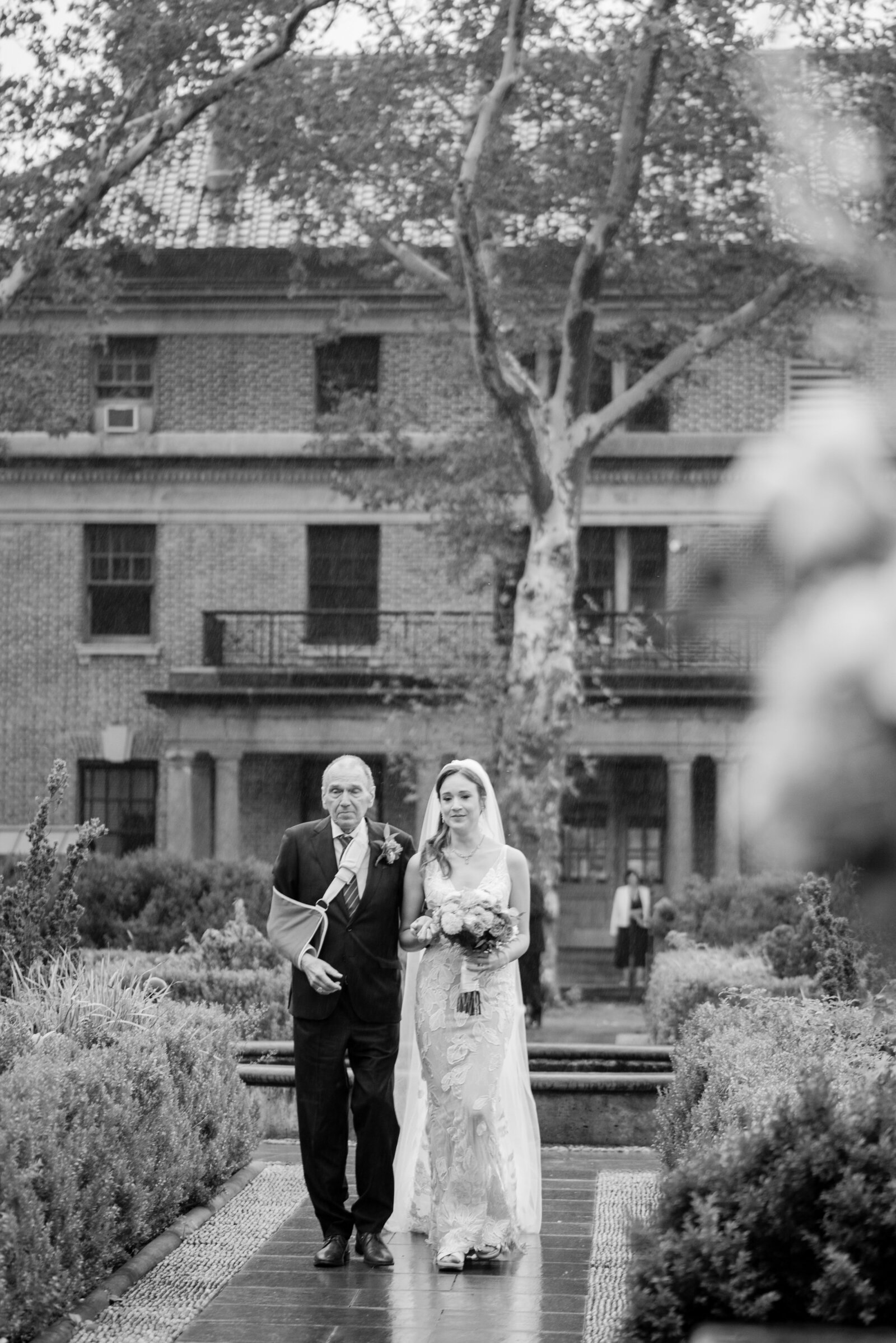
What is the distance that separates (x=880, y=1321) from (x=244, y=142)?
1981 cm

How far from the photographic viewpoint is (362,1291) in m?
7.39

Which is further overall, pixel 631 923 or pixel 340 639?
pixel 340 639

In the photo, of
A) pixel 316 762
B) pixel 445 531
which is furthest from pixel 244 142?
pixel 316 762

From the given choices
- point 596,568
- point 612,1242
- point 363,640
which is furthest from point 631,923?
point 612,1242

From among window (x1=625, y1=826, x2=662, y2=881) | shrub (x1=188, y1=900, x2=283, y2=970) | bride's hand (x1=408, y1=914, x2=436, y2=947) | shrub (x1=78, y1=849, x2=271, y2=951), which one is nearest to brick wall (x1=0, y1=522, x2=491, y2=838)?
window (x1=625, y1=826, x2=662, y2=881)

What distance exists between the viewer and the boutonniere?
26.4 feet

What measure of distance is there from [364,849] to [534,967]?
468 inches

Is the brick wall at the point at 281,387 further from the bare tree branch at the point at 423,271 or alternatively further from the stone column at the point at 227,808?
the bare tree branch at the point at 423,271

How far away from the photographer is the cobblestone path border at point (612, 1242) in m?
6.76

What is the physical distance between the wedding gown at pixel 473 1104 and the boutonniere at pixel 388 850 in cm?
23

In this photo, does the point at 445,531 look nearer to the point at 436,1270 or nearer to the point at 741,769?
the point at 436,1270

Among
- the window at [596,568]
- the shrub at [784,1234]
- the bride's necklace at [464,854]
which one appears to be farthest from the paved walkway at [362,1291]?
the window at [596,568]

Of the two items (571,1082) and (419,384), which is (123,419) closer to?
(419,384)

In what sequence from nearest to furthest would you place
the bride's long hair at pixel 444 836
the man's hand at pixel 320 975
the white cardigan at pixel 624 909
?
the man's hand at pixel 320 975, the bride's long hair at pixel 444 836, the white cardigan at pixel 624 909
